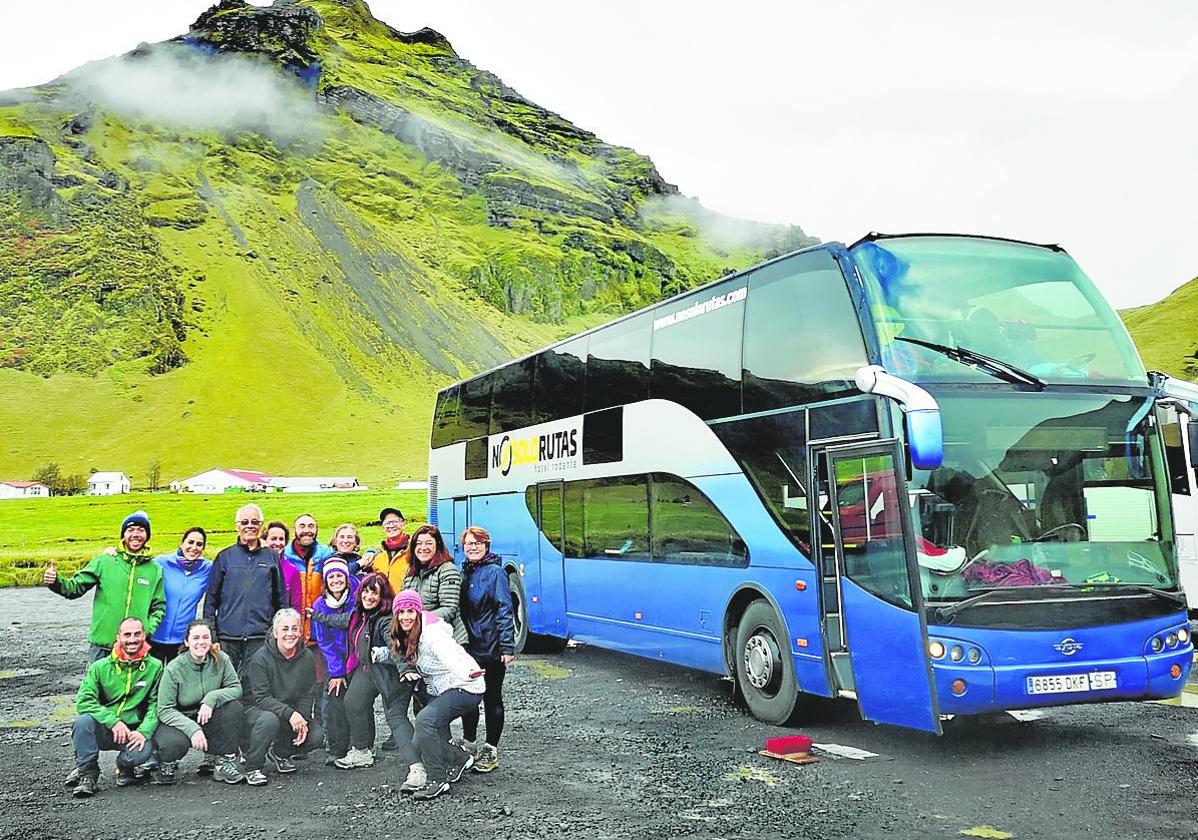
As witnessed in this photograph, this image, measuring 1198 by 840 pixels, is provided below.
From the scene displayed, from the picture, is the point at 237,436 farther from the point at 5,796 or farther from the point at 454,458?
the point at 5,796

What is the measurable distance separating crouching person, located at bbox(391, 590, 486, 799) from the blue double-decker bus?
331 cm

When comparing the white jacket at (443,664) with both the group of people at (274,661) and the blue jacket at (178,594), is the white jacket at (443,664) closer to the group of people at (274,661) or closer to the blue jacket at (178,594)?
the group of people at (274,661)

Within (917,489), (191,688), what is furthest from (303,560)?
(917,489)

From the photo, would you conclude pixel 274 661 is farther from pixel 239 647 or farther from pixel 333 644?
pixel 239 647

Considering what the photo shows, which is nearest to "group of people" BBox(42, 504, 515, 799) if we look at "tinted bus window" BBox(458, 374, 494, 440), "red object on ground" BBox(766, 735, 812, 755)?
"red object on ground" BBox(766, 735, 812, 755)

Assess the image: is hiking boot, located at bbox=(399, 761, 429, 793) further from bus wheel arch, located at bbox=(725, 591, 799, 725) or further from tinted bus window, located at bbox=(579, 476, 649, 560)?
tinted bus window, located at bbox=(579, 476, 649, 560)

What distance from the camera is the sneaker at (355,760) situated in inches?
358

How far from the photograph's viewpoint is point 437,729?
A: 8.25m

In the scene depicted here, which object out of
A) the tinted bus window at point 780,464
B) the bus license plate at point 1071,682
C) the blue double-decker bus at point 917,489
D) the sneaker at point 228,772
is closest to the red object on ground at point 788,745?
the blue double-decker bus at point 917,489

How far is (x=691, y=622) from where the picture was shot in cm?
1220

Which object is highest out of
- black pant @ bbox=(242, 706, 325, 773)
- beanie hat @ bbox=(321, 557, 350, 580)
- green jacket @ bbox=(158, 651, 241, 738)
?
beanie hat @ bbox=(321, 557, 350, 580)

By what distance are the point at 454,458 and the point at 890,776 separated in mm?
12576

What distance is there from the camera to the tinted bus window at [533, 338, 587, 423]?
15.3 m

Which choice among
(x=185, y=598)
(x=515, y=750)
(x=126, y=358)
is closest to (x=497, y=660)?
(x=515, y=750)
